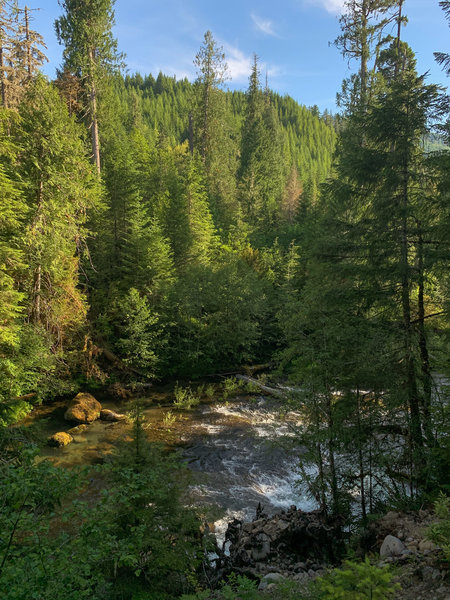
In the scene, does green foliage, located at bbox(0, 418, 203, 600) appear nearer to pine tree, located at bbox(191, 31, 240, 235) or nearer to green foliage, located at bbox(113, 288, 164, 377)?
green foliage, located at bbox(113, 288, 164, 377)

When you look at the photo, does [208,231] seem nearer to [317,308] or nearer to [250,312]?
[250,312]

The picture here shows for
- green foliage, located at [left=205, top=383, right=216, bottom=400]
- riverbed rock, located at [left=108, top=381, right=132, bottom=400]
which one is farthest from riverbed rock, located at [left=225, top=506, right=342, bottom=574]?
riverbed rock, located at [left=108, top=381, right=132, bottom=400]

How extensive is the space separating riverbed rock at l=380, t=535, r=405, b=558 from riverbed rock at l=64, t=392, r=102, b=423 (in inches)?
468

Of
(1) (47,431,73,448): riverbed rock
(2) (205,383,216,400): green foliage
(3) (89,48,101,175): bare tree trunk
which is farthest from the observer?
(3) (89,48,101,175): bare tree trunk

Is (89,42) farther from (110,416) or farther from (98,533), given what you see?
(98,533)

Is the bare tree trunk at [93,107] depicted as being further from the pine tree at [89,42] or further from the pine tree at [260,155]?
the pine tree at [260,155]

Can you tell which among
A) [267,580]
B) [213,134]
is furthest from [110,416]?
[213,134]

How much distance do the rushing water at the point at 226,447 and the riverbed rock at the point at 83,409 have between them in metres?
0.35

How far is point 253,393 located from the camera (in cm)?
1842

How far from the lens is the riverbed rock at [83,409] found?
14182mm

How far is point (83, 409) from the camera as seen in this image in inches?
575

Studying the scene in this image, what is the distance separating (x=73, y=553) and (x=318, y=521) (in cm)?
609

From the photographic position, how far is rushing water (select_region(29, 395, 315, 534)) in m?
9.91

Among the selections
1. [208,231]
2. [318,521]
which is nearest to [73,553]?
[318,521]
